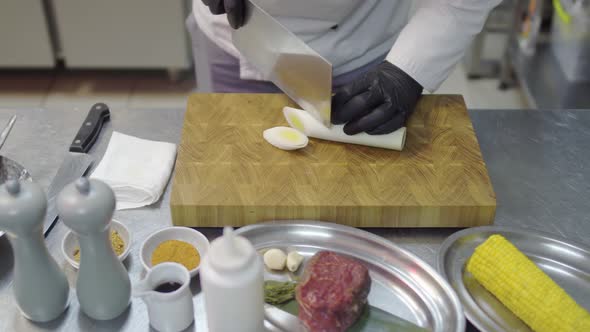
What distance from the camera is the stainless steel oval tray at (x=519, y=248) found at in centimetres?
92

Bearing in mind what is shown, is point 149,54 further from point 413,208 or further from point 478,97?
point 413,208

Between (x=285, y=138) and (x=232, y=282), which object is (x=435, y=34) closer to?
(x=285, y=138)

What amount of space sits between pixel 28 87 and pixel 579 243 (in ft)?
8.66

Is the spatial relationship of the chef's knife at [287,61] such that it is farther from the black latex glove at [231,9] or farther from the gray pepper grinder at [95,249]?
the gray pepper grinder at [95,249]

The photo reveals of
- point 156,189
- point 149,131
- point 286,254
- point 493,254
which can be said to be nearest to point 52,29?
point 149,131

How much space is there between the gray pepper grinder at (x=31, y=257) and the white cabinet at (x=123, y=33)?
1980 mm

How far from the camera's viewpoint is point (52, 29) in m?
2.84

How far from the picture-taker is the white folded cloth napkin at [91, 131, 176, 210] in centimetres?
112

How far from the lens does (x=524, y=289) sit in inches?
35.4

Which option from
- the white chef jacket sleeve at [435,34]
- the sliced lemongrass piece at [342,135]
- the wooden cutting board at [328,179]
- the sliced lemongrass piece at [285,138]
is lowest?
the wooden cutting board at [328,179]

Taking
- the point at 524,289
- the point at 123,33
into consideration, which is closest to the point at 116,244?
the point at 524,289

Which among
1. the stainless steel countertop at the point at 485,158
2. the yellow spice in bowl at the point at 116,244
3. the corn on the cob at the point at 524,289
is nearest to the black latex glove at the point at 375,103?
the stainless steel countertop at the point at 485,158

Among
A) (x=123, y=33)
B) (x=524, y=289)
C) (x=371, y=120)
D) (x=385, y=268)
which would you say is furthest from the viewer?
(x=123, y=33)

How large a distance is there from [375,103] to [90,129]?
0.57 m
